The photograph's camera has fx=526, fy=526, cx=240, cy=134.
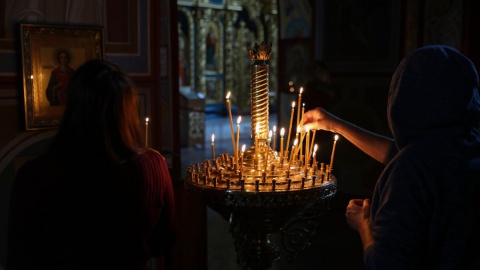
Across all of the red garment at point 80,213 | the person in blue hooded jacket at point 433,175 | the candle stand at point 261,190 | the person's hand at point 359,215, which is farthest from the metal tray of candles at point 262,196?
the person in blue hooded jacket at point 433,175

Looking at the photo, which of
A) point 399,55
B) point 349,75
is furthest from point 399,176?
point 349,75

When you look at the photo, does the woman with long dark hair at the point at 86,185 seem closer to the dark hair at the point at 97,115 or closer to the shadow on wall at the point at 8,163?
the dark hair at the point at 97,115

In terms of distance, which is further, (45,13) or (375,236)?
(45,13)

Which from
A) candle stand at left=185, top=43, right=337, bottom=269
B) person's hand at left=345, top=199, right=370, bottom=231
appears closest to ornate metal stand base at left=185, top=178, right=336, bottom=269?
candle stand at left=185, top=43, right=337, bottom=269

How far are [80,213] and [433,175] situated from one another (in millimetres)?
965

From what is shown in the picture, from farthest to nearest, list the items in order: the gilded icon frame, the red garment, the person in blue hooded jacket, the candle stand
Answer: the gilded icon frame, the candle stand, the red garment, the person in blue hooded jacket

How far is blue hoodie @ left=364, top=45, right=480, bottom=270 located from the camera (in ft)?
4.41

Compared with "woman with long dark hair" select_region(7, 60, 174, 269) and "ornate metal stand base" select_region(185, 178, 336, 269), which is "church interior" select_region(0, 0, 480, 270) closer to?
"ornate metal stand base" select_region(185, 178, 336, 269)

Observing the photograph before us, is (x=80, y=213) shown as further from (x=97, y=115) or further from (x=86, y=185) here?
(x=97, y=115)

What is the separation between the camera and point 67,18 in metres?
3.02

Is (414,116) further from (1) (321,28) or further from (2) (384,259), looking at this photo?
(1) (321,28)

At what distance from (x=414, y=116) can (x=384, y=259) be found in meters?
0.38

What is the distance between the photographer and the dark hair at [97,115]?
4.81ft

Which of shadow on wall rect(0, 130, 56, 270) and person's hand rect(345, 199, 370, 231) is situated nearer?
person's hand rect(345, 199, 370, 231)
